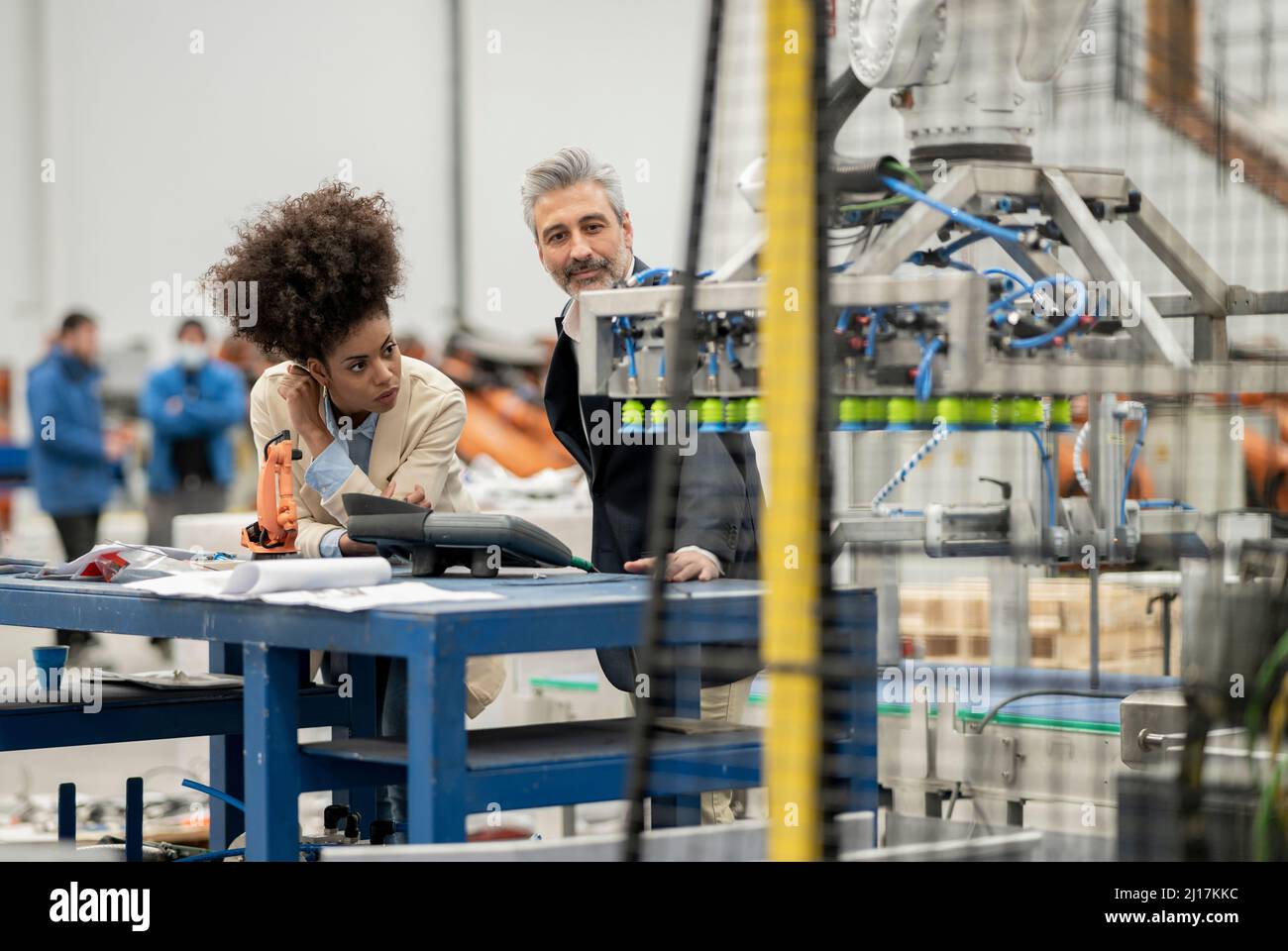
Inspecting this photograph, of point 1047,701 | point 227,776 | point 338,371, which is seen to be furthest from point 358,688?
point 1047,701

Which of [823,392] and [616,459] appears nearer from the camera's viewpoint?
[823,392]

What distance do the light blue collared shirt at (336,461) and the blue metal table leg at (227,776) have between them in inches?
21.8

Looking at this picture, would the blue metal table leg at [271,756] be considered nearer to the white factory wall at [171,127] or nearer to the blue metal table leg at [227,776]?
the blue metal table leg at [227,776]

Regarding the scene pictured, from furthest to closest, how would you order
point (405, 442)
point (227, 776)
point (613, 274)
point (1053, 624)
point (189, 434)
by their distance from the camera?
point (189, 434), point (1053, 624), point (227, 776), point (613, 274), point (405, 442)

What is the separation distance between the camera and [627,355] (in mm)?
2264

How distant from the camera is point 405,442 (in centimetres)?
298

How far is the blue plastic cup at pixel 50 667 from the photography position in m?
2.96

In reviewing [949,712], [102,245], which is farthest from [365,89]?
[949,712]

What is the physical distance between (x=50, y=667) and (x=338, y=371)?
76cm

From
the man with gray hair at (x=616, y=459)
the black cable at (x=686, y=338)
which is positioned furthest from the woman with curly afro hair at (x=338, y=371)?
the black cable at (x=686, y=338)

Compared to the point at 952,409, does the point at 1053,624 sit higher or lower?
lower

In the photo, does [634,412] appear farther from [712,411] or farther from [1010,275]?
[1010,275]

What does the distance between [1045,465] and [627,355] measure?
75cm

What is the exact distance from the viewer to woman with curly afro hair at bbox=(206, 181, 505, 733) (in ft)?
9.35
